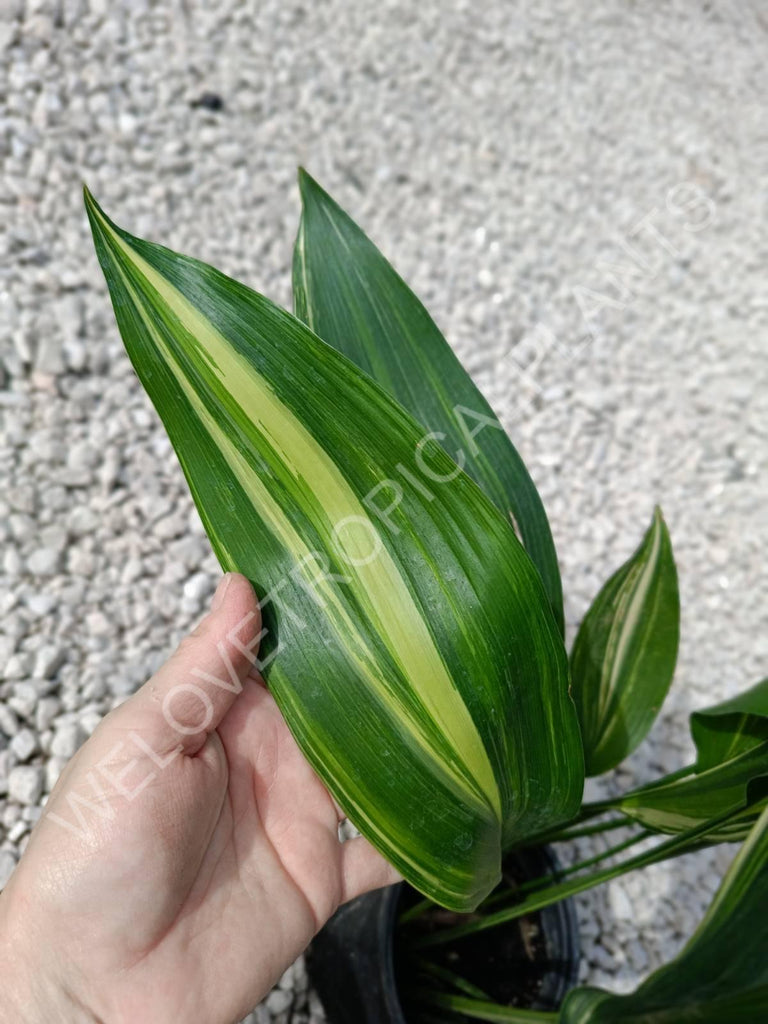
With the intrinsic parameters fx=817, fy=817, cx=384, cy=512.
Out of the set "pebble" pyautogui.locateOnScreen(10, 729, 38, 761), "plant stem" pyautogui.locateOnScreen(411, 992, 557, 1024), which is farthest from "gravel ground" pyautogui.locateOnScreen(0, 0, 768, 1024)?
"plant stem" pyautogui.locateOnScreen(411, 992, 557, 1024)

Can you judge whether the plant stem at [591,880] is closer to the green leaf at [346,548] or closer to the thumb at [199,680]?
the green leaf at [346,548]

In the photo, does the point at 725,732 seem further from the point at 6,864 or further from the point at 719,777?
the point at 6,864

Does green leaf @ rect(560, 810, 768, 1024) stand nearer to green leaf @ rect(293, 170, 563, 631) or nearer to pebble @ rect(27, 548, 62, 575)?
green leaf @ rect(293, 170, 563, 631)

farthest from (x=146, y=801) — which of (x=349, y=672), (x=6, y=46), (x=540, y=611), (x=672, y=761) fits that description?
(x=6, y=46)

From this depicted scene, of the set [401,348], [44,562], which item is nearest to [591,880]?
[401,348]

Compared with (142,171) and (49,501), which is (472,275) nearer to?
(142,171)

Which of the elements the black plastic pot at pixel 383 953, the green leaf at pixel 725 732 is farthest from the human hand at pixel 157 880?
the green leaf at pixel 725 732

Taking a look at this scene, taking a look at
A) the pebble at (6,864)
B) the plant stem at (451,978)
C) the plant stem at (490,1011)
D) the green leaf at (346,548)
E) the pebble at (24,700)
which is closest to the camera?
the green leaf at (346,548)

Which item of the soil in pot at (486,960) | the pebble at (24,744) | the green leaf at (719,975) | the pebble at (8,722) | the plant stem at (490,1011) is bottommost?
the soil in pot at (486,960)
